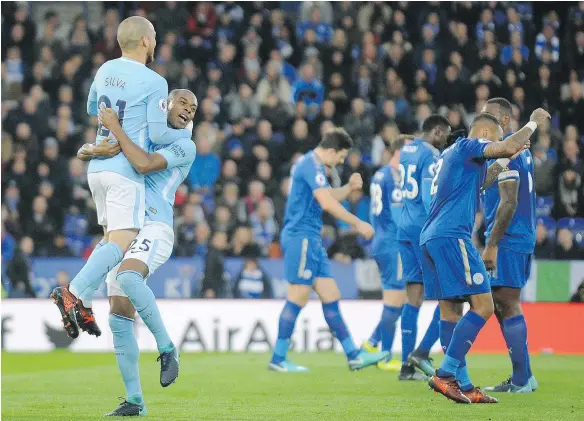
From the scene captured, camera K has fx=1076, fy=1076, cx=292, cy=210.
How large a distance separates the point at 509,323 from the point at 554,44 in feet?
36.2

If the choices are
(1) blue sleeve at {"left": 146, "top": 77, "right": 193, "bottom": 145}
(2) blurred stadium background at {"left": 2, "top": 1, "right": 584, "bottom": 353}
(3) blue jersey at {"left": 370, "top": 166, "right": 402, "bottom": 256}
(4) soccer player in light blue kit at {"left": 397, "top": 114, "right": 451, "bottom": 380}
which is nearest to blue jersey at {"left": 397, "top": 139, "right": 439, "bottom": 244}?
(4) soccer player in light blue kit at {"left": 397, "top": 114, "right": 451, "bottom": 380}

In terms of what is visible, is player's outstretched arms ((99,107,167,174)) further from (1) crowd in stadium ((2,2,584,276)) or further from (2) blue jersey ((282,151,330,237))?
(1) crowd in stadium ((2,2,584,276))

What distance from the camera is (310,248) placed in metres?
11.4

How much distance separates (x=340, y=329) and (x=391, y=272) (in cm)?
83

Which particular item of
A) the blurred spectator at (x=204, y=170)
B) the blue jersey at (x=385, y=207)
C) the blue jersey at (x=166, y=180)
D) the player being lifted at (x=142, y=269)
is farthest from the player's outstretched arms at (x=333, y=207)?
the blurred spectator at (x=204, y=170)

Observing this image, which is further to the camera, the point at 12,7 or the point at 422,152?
the point at 12,7

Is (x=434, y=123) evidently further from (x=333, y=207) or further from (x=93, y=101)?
(x=93, y=101)

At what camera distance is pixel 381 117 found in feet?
59.1

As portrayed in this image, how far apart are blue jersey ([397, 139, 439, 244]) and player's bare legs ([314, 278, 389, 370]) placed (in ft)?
3.83

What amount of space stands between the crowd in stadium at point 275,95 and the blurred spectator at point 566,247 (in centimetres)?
2

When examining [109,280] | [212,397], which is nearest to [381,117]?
[212,397]

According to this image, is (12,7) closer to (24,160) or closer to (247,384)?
(24,160)

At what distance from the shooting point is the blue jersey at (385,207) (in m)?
11.4

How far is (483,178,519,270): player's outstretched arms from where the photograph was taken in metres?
8.90
